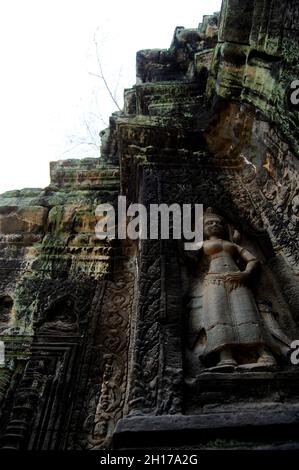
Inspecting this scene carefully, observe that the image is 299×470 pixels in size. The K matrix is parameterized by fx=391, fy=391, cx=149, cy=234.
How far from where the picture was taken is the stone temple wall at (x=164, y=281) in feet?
8.53

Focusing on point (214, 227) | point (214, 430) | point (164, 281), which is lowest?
point (214, 430)

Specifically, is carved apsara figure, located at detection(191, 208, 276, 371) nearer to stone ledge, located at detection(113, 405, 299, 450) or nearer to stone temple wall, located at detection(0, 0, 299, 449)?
stone temple wall, located at detection(0, 0, 299, 449)

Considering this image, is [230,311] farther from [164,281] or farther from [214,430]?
[214,430]

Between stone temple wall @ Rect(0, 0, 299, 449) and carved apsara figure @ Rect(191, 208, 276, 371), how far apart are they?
2.9 inches

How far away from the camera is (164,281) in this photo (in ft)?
11.7

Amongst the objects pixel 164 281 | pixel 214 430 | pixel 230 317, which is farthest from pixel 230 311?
pixel 214 430

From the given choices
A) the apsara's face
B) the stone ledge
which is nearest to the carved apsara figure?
the apsara's face

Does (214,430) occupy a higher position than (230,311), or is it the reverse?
(230,311)

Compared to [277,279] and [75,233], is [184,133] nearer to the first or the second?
[75,233]

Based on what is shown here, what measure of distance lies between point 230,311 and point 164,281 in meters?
0.67

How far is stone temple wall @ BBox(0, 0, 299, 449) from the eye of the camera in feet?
8.53
